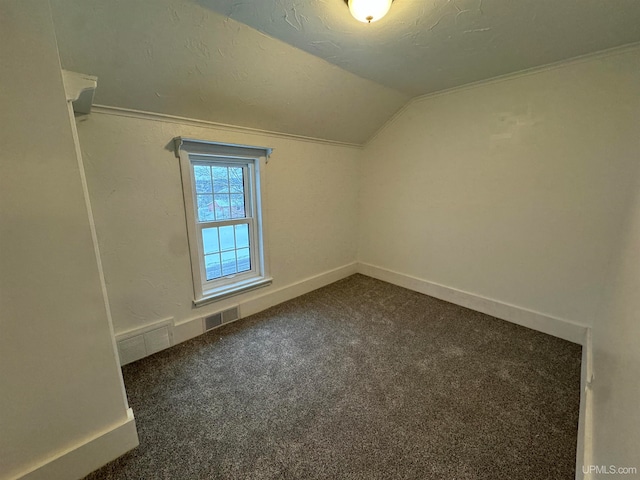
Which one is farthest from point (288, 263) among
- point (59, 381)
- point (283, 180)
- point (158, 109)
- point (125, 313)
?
point (59, 381)

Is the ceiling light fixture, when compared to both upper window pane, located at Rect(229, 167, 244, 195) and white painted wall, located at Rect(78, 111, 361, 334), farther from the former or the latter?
upper window pane, located at Rect(229, 167, 244, 195)

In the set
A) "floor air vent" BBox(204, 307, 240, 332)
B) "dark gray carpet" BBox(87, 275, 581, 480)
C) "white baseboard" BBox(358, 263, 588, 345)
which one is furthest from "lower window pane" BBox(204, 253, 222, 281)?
"white baseboard" BBox(358, 263, 588, 345)

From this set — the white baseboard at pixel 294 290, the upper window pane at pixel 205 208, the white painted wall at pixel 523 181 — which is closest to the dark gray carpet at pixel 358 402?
the white baseboard at pixel 294 290

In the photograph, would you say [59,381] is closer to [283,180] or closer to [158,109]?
[158,109]

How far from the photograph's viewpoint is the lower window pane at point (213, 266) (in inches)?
98.7

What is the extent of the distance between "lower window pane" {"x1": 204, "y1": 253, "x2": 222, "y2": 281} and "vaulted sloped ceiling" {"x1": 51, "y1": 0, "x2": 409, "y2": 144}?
126cm

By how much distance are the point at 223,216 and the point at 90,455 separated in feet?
6.01

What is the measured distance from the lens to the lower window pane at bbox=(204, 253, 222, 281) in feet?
8.22

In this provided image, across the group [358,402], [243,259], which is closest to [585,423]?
[358,402]

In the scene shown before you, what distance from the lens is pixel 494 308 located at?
2.66 metres

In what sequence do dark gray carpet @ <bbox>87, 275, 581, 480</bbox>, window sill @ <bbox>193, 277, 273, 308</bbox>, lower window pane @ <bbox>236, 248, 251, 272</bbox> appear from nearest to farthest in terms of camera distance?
1. dark gray carpet @ <bbox>87, 275, 581, 480</bbox>
2. window sill @ <bbox>193, 277, 273, 308</bbox>
3. lower window pane @ <bbox>236, 248, 251, 272</bbox>

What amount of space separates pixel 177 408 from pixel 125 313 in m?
0.86

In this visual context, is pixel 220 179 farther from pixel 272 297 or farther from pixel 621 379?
pixel 621 379

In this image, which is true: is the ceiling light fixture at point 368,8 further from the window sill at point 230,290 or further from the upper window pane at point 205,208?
the window sill at point 230,290
